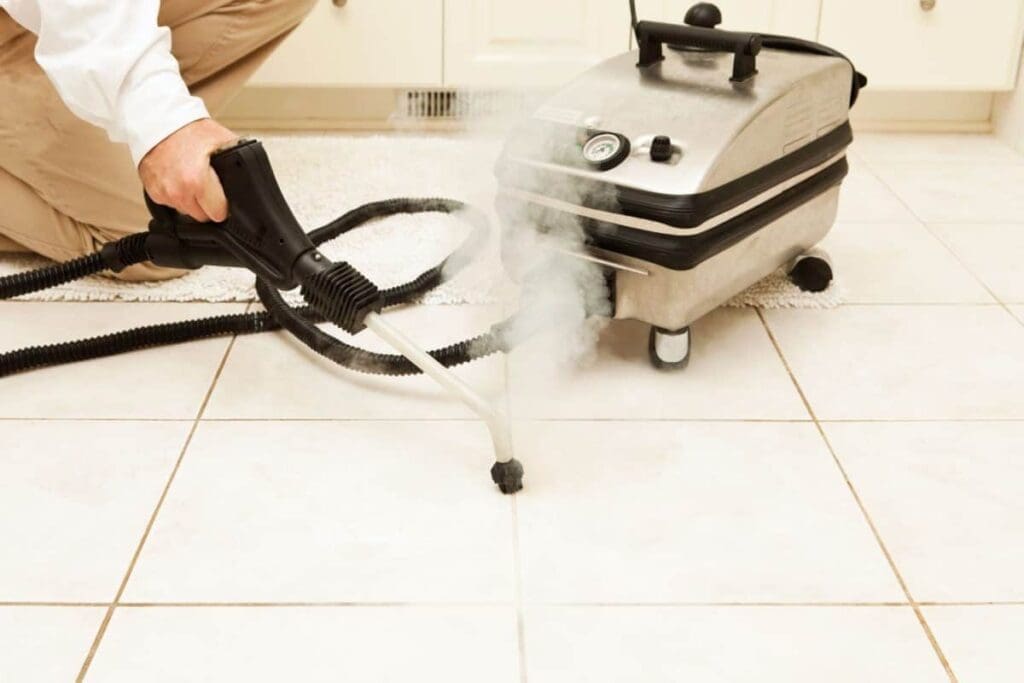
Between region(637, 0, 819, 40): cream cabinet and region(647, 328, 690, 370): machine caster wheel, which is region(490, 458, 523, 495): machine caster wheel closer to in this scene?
region(647, 328, 690, 370): machine caster wheel

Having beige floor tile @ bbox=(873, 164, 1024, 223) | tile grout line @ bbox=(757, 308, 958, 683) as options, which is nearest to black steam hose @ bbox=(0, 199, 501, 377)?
tile grout line @ bbox=(757, 308, 958, 683)

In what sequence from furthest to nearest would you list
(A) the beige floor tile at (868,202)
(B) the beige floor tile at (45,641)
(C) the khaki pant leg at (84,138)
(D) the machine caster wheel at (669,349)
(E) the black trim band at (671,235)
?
(A) the beige floor tile at (868,202) < (C) the khaki pant leg at (84,138) < (D) the machine caster wheel at (669,349) < (E) the black trim band at (671,235) < (B) the beige floor tile at (45,641)

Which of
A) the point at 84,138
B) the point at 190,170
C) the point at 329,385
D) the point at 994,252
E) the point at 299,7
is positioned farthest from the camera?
the point at 994,252

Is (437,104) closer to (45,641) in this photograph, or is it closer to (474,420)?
(474,420)

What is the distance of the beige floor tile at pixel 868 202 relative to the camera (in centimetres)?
177

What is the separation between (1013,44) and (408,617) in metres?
1.78

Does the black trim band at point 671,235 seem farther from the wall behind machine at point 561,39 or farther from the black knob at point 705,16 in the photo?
the wall behind machine at point 561,39

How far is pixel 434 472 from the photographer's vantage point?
110 centimetres

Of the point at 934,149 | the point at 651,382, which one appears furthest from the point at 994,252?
the point at 651,382

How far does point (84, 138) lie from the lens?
1399 mm

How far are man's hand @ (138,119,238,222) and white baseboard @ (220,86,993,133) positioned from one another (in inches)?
48.3

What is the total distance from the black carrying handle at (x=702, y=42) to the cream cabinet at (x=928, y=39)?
906mm

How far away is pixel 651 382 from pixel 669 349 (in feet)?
0.14

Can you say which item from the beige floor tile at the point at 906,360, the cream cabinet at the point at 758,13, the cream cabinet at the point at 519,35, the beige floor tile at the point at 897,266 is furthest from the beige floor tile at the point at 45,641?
the cream cabinet at the point at 758,13
